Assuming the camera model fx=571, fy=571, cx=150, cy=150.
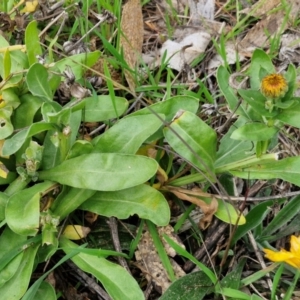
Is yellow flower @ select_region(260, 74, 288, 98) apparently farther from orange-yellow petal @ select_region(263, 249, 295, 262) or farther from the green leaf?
orange-yellow petal @ select_region(263, 249, 295, 262)

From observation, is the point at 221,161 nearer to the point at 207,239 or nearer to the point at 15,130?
the point at 207,239

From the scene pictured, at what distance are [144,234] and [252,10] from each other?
49.5 inches

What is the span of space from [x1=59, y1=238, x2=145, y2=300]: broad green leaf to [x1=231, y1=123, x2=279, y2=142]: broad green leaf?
20.8 inches

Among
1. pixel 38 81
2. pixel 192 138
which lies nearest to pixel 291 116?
pixel 192 138

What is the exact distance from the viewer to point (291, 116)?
64.7 inches

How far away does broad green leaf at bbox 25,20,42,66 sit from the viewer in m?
1.96

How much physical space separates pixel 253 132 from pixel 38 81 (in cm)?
71

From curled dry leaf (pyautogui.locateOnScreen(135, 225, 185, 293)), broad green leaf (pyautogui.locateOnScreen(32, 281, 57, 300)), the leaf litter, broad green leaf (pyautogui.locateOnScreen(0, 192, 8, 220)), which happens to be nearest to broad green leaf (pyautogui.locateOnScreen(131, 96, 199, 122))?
the leaf litter

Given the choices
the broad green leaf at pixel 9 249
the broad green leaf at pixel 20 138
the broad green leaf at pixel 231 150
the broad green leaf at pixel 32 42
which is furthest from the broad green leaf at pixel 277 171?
the broad green leaf at pixel 32 42

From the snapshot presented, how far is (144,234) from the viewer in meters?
1.91

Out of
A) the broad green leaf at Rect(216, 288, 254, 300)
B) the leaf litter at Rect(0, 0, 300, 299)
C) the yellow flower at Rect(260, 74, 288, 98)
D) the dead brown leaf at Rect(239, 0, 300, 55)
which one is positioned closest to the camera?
the yellow flower at Rect(260, 74, 288, 98)

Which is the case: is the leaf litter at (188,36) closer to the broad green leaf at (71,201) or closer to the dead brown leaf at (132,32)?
the dead brown leaf at (132,32)

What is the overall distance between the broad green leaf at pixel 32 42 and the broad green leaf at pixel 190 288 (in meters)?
0.92

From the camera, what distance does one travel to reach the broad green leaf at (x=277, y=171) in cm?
175
